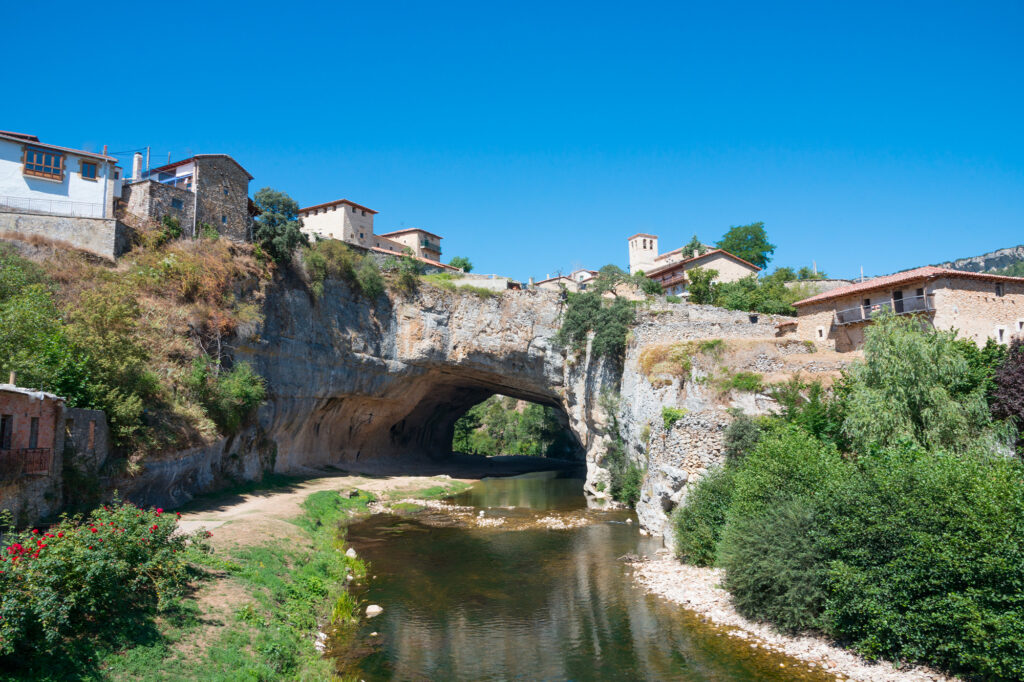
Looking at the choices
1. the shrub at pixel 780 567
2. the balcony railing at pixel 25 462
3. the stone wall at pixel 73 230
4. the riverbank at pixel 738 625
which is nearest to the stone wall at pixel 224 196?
the stone wall at pixel 73 230

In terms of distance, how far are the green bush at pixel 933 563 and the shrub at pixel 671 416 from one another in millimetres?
9249

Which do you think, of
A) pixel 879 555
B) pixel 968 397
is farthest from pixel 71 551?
pixel 968 397

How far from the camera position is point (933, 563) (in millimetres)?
10500

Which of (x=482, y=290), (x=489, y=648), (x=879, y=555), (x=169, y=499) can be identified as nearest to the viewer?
(x=879, y=555)

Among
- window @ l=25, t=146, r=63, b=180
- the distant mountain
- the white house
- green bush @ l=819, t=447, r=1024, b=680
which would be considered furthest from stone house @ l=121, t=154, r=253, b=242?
the distant mountain

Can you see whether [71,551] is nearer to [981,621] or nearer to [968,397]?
[981,621]

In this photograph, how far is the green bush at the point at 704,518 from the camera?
1755cm

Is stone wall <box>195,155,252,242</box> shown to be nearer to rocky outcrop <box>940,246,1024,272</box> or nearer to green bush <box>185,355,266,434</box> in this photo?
green bush <box>185,355,266,434</box>

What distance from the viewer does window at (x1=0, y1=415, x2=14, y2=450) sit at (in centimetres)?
1266

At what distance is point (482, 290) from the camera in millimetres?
40219

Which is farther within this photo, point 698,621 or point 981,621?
point 698,621

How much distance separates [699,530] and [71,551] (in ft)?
51.0

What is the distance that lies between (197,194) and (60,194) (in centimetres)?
628

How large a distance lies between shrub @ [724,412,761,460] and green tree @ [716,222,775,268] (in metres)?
43.9
